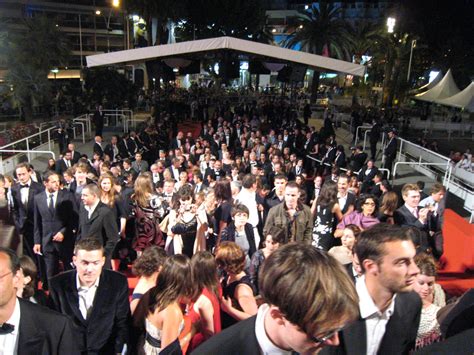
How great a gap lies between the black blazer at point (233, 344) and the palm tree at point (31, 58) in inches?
1016

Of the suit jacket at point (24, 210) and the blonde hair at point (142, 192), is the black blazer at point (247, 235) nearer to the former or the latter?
the blonde hair at point (142, 192)

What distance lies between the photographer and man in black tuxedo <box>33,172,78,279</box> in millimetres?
4949

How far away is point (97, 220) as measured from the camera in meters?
4.53

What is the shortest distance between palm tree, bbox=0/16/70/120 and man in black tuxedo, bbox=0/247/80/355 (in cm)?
2461

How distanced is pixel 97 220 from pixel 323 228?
316 centimetres

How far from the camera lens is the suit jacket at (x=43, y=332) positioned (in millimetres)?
2132

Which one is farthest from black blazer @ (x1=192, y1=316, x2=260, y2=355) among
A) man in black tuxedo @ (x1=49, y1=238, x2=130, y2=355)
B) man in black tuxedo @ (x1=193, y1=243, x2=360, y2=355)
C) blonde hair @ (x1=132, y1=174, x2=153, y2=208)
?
blonde hair @ (x1=132, y1=174, x2=153, y2=208)

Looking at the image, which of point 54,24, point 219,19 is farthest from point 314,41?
point 54,24

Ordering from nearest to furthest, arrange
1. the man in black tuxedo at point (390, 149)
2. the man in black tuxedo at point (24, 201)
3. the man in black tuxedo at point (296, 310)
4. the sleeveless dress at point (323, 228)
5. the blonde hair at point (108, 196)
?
the man in black tuxedo at point (296, 310) → the blonde hair at point (108, 196) → the man in black tuxedo at point (24, 201) → the sleeveless dress at point (323, 228) → the man in black tuxedo at point (390, 149)

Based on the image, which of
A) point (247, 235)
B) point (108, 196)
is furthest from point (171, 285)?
point (108, 196)

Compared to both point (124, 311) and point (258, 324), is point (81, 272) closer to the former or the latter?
point (124, 311)

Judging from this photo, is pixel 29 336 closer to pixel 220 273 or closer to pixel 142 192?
pixel 220 273

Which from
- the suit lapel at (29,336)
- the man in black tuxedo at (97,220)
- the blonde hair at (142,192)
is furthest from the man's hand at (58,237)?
the suit lapel at (29,336)

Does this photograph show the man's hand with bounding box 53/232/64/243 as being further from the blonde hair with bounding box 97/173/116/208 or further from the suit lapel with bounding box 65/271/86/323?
the suit lapel with bounding box 65/271/86/323
